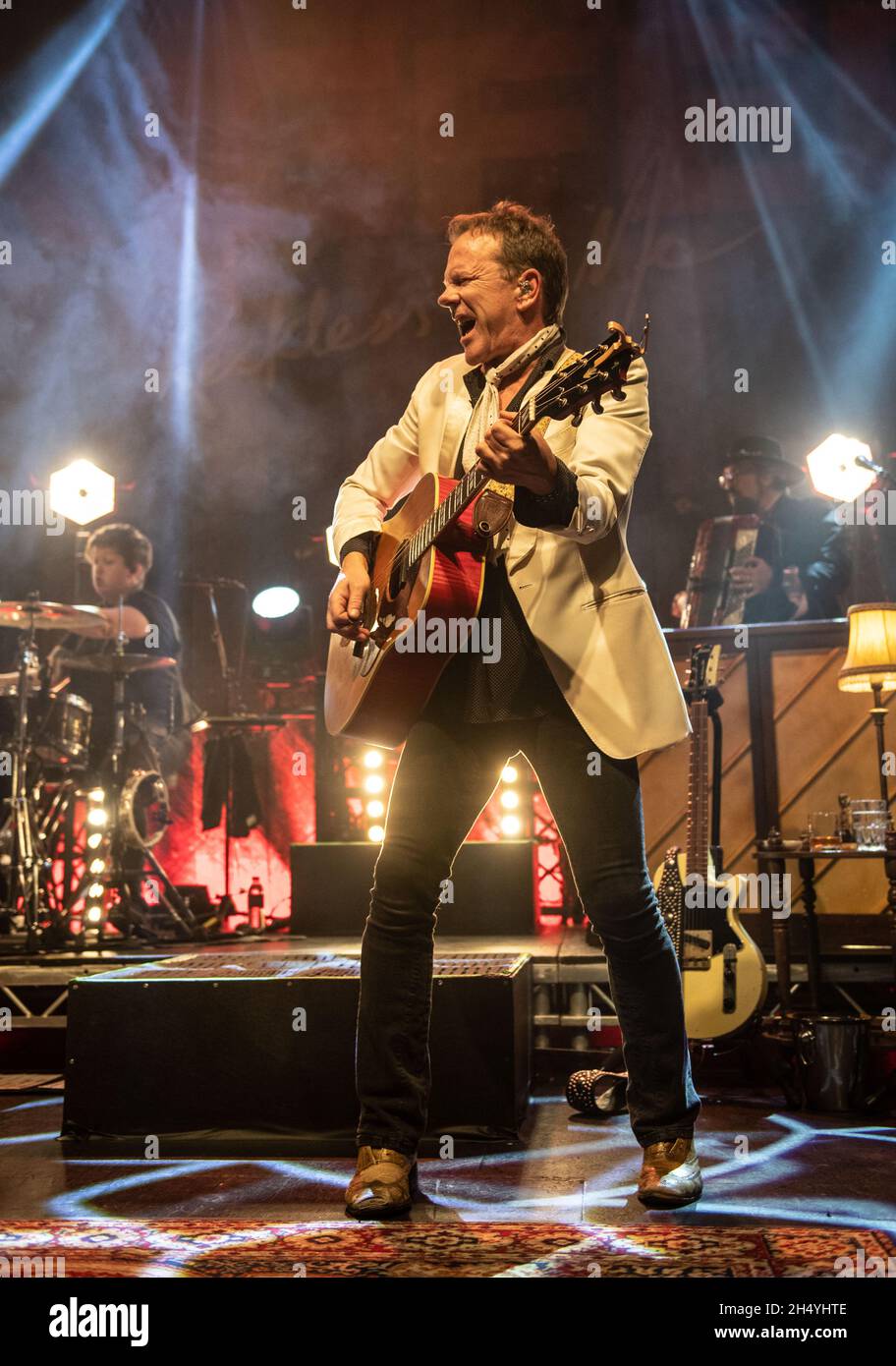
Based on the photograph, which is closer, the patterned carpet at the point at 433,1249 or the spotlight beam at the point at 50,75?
the patterned carpet at the point at 433,1249

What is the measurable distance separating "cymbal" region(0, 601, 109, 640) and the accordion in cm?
377

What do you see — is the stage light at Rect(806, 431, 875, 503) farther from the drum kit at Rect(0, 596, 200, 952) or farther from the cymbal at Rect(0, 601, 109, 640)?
the cymbal at Rect(0, 601, 109, 640)

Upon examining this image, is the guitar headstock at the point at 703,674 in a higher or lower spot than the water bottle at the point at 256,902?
higher

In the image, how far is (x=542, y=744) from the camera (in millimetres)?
2387

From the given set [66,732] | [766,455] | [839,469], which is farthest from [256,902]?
[839,469]

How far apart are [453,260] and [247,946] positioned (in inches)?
146

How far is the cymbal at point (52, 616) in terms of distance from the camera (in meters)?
5.51

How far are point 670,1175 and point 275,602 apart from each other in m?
6.42

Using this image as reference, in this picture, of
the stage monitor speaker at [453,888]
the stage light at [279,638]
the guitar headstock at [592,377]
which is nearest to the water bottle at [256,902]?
the stage monitor speaker at [453,888]

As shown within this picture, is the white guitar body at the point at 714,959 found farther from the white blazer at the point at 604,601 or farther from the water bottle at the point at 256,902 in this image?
the water bottle at the point at 256,902

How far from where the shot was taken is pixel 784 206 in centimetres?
850

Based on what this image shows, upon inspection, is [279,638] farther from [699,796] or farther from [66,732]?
[699,796]

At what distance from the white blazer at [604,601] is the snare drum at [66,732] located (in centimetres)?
399

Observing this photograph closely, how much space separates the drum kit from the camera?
562cm
